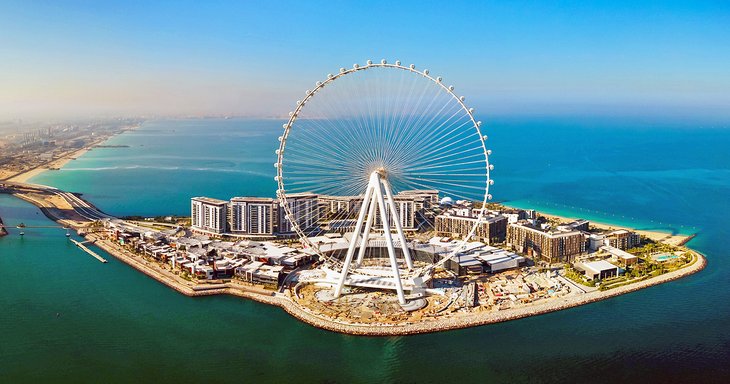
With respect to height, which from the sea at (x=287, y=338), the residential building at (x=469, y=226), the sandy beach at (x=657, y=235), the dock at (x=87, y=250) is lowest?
the sea at (x=287, y=338)

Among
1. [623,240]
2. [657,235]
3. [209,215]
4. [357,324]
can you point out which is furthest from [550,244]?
[209,215]

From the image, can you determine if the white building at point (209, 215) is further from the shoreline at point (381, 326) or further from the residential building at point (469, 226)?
the residential building at point (469, 226)

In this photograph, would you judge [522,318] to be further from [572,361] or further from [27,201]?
[27,201]

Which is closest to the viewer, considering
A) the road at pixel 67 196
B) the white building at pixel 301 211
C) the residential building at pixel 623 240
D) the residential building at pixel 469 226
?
the residential building at pixel 623 240

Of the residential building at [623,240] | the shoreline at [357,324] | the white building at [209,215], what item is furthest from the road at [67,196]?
the residential building at [623,240]

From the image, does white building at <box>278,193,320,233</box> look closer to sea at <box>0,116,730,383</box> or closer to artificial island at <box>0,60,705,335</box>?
artificial island at <box>0,60,705,335</box>

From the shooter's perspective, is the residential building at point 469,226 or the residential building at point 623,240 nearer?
the residential building at point 623,240
